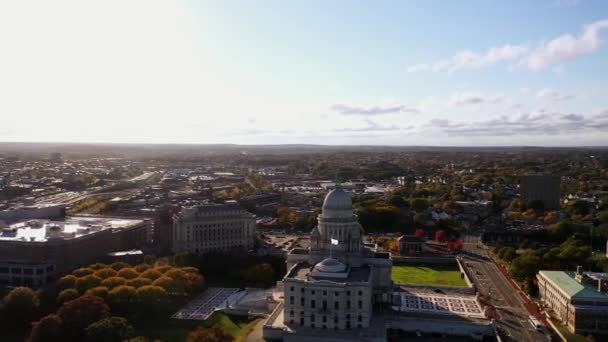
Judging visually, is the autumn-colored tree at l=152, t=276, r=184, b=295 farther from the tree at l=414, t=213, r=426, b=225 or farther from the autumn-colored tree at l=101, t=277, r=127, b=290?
the tree at l=414, t=213, r=426, b=225

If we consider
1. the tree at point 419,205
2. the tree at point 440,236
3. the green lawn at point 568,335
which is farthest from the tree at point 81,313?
the tree at point 419,205

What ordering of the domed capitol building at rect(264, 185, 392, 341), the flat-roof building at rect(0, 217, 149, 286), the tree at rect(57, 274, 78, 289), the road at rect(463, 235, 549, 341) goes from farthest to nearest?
the flat-roof building at rect(0, 217, 149, 286)
the tree at rect(57, 274, 78, 289)
the road at rect(463, 235, 549, 341)
the domed capitol building at rect(264, 185, 392, 341)

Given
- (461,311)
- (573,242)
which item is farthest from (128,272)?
(573,242)

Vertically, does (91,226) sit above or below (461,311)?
above

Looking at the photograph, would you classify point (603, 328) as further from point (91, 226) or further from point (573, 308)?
point (91, 226)

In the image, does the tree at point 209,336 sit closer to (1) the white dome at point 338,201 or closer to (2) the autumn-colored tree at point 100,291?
(2) the autumn-colored tree at point 100,291

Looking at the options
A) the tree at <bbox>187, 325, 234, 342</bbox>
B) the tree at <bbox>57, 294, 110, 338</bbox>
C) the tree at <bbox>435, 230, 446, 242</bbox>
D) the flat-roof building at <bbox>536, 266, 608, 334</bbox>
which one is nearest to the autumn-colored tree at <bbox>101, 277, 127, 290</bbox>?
the tree at <bbox>57, 294, 110, 338</bbox>

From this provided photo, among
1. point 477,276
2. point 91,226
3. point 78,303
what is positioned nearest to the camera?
point 78,303
